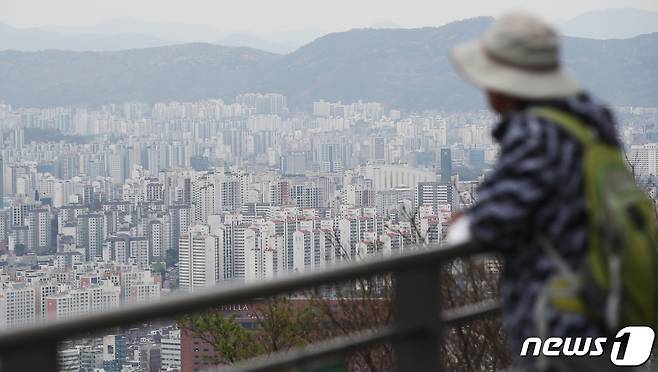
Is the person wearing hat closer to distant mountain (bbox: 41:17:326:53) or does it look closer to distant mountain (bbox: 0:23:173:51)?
distant mountain (bbox: 0:23:173:51)

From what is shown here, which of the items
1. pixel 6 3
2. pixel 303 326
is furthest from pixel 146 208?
pixel 303 326

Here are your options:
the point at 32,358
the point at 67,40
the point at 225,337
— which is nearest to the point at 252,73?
the point at 67,40

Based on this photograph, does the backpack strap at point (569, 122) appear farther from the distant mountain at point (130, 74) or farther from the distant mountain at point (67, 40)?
the distant mountain at point (67, 40)

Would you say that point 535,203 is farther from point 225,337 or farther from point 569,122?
point 225,337

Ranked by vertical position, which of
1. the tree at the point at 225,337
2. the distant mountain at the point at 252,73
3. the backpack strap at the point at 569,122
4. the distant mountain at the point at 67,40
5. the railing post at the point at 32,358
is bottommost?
the tree at the point at 225,337

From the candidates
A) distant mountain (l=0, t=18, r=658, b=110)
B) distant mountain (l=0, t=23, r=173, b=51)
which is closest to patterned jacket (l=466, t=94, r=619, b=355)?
distant mountain (l=0, t=18, r=658, b=110)

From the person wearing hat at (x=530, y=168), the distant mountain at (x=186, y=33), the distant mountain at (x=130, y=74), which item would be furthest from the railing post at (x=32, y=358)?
the distant mountain at (x=186, y=33)

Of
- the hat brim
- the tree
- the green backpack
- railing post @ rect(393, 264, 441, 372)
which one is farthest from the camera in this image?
the tree
